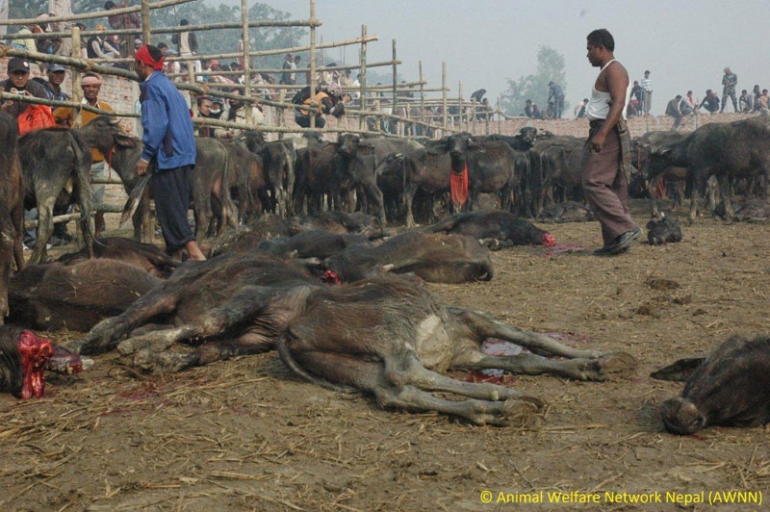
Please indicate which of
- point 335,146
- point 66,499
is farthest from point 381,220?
point 66,499

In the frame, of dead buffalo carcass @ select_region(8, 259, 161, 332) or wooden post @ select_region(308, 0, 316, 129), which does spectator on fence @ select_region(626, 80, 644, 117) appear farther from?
dead buffalo carcass @ select_region(8, 259, 161, 332)

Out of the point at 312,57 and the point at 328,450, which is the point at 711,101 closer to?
the point at 312,57

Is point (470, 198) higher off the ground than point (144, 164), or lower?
lower

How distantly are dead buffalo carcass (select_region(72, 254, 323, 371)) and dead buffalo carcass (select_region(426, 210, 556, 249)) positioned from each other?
18.2 feet

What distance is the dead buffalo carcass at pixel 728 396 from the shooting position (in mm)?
3336

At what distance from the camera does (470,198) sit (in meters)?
16.2

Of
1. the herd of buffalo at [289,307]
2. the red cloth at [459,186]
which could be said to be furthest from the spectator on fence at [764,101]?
the herd of buffalo at [289,307]

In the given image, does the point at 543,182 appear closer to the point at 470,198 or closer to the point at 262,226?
the point at 470,198

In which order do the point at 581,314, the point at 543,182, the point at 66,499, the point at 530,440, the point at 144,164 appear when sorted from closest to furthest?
the point at 66,499
the point at 530,440
the point at 581,314
the point at 144,164
the point at 543,182

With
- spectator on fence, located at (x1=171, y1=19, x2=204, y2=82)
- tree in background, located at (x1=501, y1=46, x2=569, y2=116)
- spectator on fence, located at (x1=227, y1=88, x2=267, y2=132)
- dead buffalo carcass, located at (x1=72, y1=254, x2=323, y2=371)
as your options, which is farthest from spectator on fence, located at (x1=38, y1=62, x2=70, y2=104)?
tree in background, located at (x1=501, y1=46, x2=569, y2=116)

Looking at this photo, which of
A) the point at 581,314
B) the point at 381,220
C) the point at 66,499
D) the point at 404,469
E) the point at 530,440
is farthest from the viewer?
the point at 381,220

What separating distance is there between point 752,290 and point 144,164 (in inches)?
225

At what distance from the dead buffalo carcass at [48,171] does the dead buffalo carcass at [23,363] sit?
3.98 metres

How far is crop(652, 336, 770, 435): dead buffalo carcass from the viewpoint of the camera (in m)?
3.34
